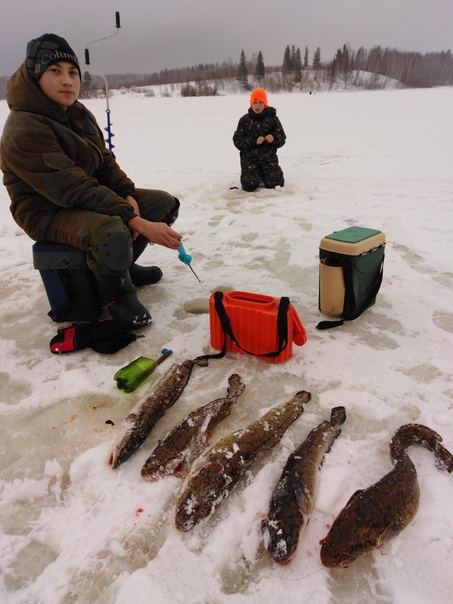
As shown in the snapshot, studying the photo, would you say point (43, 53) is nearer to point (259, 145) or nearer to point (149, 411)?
point (149, 411)

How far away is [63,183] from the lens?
239 cm

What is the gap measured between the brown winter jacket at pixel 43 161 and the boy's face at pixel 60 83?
0.14 ft

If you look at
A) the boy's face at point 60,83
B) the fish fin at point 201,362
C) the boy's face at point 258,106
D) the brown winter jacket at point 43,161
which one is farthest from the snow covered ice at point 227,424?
the boy's face at point 258,106

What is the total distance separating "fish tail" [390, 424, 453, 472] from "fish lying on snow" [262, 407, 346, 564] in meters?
0.25

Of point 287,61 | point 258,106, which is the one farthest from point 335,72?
point 258,106

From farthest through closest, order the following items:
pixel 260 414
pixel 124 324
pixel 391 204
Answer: pixel 391 204 < pixel 124 324 < pixel 260 414

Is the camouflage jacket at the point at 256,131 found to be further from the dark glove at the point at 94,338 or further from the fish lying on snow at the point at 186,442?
the fish lying on snow at the point at 186,442

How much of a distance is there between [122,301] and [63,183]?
0.82 meters

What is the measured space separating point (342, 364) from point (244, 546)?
3.97 feet

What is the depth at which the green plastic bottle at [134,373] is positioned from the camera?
212cm

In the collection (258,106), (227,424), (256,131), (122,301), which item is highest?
(258,106)

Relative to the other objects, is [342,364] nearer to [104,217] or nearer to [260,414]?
[260,414]

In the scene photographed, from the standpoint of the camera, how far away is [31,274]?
3596 millimetres

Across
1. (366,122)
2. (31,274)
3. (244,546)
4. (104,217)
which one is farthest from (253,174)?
(366,122)
